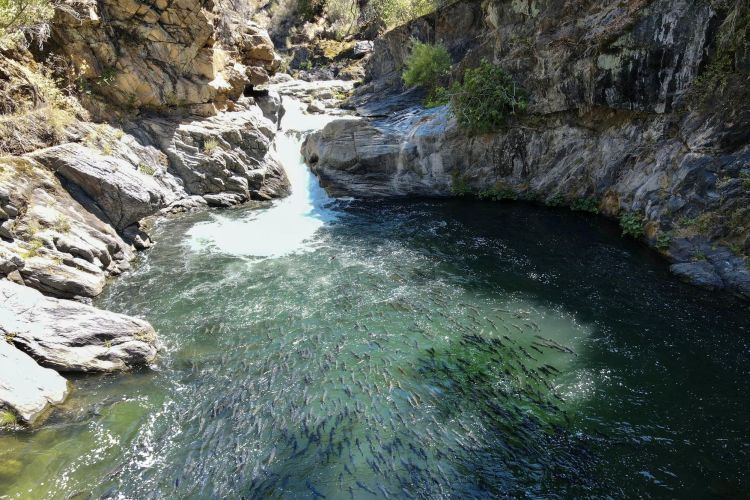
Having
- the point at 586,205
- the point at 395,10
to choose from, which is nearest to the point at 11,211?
the point at 586,205

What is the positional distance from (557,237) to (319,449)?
12.1m

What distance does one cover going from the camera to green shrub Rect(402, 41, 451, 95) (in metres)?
27.6

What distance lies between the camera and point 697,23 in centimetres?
1370

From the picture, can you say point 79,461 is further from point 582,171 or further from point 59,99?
point 582,171

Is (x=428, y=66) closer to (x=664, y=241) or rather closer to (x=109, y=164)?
(x=664, y=241)

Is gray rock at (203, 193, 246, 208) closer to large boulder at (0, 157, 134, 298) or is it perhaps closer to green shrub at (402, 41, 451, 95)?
large boulder at (0, 157, 134, 298)

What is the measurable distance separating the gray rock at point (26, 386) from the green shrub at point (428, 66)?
80.9 feet

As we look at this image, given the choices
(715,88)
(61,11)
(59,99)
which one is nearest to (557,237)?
(715,88)

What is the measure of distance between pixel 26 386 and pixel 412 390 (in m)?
6.77

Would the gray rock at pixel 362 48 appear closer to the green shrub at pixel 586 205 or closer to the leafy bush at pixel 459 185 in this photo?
the leafy bush at pixel 459 185

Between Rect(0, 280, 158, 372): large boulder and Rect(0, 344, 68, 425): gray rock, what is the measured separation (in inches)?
9.8

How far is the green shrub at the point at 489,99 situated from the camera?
19672 millimetres

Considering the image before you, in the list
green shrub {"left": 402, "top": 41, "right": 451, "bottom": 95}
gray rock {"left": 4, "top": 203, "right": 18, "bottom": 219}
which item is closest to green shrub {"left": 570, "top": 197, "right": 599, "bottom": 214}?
green shrub {"left": 402, "top": 41, "right": 451, "bottom": 95}

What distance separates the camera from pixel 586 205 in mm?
17859
